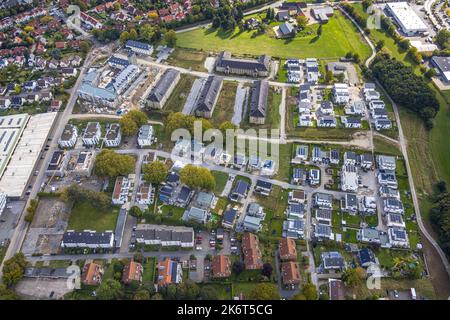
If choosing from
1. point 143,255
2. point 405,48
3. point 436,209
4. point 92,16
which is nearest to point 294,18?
point 405,48

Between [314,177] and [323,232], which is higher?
[314,177]

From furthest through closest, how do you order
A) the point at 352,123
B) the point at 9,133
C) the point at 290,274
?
the point at 352,123, the point at 9,133, the point at 290,274

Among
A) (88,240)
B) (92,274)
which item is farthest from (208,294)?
(88,240)

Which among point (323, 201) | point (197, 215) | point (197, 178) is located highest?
point (197, 178)

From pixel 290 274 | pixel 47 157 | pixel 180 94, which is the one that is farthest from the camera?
pixel 180 94

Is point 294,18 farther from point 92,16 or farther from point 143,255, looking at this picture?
point 143,255

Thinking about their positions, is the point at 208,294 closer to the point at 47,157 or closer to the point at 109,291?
the point at 109,291

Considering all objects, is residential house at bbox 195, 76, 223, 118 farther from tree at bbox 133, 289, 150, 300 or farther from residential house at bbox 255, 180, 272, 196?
tree at bbox 133, 289, 150, 300
